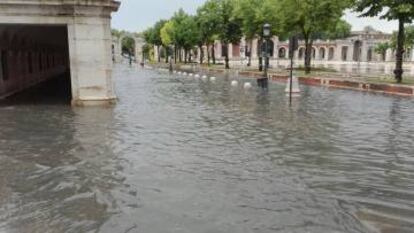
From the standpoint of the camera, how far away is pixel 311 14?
40.6m

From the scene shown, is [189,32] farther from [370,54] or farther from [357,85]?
[370,54]

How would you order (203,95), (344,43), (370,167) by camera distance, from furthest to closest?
(344,43)
(203,95)
(370,167)

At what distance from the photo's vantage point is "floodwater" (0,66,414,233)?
675 centimetres

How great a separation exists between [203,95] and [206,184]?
18.0m

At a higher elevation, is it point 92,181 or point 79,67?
point 79,67

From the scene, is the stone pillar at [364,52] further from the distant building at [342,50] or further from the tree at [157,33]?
the tree at [157,33]

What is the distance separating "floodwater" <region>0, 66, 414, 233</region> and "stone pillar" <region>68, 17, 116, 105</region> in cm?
279

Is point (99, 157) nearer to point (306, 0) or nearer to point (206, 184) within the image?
point (206, 184)

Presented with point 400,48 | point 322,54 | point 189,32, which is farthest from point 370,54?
point 400,48

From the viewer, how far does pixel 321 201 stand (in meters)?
7.56

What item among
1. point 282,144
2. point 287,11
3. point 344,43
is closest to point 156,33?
point 344,43

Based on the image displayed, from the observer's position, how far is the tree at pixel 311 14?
40.0m

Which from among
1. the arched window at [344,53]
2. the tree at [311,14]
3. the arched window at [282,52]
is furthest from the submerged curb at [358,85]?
the arched window at [282,52]

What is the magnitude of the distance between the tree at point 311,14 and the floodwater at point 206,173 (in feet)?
80.3
